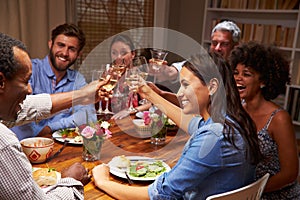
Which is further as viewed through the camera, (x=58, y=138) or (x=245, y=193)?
(x=58, y=138)

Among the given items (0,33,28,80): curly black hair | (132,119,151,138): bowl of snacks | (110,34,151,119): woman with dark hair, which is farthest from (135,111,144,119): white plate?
(0,33,28,80): curly black hair

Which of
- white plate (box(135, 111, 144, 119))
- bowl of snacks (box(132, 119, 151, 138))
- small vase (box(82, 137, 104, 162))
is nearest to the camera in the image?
small vase (box(82, 137, 104, 162))

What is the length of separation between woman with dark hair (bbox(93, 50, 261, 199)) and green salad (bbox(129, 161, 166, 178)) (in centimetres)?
13

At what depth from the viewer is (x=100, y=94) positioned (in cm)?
162

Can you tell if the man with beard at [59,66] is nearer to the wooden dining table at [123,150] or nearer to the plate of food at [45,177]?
the wooden dining table at [123,150]

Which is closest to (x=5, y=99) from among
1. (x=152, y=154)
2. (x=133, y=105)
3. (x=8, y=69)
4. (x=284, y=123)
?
(x=8, y=69)

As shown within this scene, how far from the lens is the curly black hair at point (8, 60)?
909 mm

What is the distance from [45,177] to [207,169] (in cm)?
61

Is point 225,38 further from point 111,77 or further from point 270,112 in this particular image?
point 111,77

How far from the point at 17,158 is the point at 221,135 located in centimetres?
66

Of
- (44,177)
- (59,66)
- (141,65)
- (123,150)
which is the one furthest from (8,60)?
(59,66)

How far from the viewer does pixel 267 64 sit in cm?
166

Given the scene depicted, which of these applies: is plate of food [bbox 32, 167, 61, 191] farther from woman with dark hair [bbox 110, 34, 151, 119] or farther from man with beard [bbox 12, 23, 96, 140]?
man with beard [bbox 12, 23, 96, 140]

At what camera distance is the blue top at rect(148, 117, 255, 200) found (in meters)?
1.08
